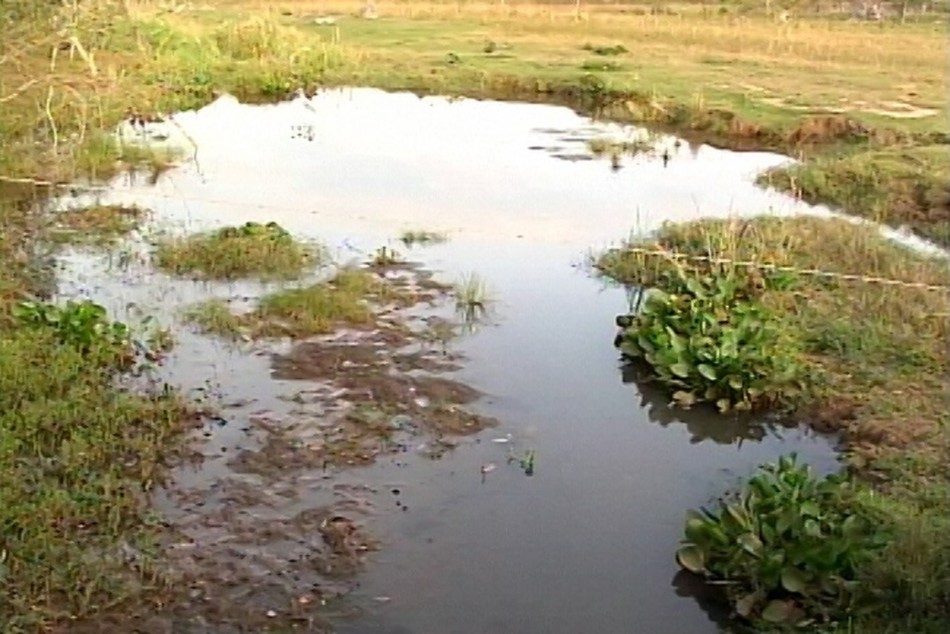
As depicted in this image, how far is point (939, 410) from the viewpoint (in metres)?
7.17

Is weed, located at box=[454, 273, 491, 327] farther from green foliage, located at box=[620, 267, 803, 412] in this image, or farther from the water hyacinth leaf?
the water hyacinth leaf

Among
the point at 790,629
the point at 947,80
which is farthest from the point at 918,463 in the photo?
the point at 947,80

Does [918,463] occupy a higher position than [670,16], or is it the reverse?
[670,16]

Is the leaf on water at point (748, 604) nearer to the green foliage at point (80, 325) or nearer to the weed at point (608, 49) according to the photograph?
the green foliage at point (80, 325)

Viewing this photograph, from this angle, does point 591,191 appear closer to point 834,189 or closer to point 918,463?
point 834,189

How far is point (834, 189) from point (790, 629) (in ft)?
28.8

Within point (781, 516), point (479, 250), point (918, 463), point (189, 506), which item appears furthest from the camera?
point (479, 250)

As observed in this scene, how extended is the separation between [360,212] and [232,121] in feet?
18.7

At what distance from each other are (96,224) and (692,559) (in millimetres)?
7845

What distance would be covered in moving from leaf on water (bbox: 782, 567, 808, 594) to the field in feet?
1.00

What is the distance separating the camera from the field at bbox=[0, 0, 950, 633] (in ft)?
18.8

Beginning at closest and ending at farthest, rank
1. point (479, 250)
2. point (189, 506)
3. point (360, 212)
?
1. point (189, 506)
2. point (479, 250)
3. point (360, 212)

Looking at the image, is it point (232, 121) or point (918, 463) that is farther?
point (232, 121)

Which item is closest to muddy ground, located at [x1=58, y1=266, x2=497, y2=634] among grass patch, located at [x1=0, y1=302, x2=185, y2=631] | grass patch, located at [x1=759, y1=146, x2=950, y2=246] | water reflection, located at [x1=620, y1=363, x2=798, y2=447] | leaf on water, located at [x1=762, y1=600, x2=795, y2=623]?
grass patch, located at [x1=0, y1=302, x2=185, y2=631]
